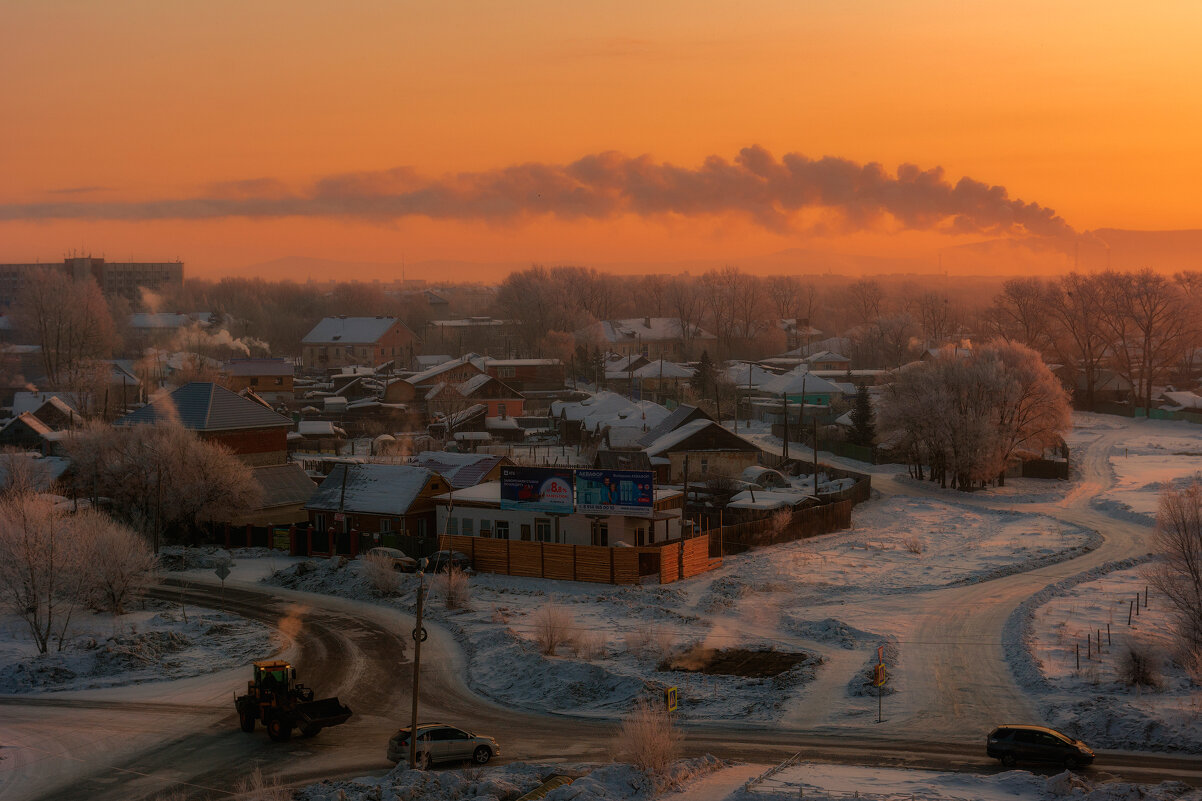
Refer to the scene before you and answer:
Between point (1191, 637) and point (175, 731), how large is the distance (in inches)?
951

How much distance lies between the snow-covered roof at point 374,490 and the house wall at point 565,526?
2533 mm

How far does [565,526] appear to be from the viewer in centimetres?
4300

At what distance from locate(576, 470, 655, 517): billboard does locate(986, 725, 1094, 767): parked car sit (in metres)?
19.9

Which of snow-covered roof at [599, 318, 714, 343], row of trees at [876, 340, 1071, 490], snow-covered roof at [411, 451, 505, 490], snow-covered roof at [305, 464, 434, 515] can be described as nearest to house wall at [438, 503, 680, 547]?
snow-covered roof at [305, 464, 434, 515]

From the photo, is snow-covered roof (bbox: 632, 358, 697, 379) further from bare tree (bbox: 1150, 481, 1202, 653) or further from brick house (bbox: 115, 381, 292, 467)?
bare tree (bbox: 1150, 481, 1202, 653)

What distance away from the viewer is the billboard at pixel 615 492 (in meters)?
41.1

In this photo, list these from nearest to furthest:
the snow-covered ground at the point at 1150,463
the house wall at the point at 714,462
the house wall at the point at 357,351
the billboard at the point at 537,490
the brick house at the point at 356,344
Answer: the billboard at the point at 537,490 → the snow-covered ground at the point at 1150,463 → the house wall at the point at 714,462 → the house wall at the point at 357,351 → the brick house at the point at 356,344

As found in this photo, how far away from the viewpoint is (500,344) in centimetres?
17262

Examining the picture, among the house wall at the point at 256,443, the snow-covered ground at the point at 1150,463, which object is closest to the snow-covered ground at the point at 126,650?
the house wall at the point at 256,443

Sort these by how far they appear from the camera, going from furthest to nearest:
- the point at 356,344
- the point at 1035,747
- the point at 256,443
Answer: the point at 356,344 < the point at 256,443 < the point at 1035,747

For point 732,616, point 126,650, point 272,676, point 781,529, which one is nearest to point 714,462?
point 781,529

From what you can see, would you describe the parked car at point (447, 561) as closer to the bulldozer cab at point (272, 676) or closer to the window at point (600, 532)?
the window at point (600, 532)

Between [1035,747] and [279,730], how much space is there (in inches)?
606

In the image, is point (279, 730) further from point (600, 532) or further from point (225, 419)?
point (225, 419)
